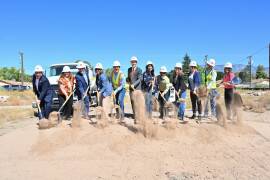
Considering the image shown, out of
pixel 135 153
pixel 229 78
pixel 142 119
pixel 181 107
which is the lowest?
pixel 135 153

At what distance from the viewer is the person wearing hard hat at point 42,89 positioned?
9.46 metres

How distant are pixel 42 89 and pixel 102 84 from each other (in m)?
1.50

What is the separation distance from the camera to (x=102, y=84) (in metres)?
9.73

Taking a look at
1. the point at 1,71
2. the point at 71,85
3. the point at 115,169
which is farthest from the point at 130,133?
the point at 1,71

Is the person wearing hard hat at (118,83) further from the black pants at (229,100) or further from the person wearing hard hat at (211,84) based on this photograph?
the black pants at (229,100)

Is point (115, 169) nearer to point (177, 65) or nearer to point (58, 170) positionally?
point (58, 170)

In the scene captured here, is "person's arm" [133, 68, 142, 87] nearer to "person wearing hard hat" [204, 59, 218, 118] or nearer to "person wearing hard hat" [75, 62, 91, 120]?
"person wearing hard hat" [75, 62, 91, 120]

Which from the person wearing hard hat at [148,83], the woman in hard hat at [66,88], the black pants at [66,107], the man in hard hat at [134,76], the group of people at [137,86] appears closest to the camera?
the man in hard hat at [134,76]

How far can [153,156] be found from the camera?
6859 mm

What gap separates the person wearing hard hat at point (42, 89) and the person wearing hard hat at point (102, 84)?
4.16 feet

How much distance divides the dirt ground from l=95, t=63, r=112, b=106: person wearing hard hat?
87 cm

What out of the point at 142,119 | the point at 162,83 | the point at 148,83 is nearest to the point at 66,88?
the point at 148,83

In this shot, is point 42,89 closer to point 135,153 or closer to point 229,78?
point 135,153

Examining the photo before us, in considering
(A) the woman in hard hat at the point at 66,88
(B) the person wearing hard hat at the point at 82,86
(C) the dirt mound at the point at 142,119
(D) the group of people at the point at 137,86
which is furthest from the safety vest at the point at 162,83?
(A) the woman in hard hat at the point at 66,88
